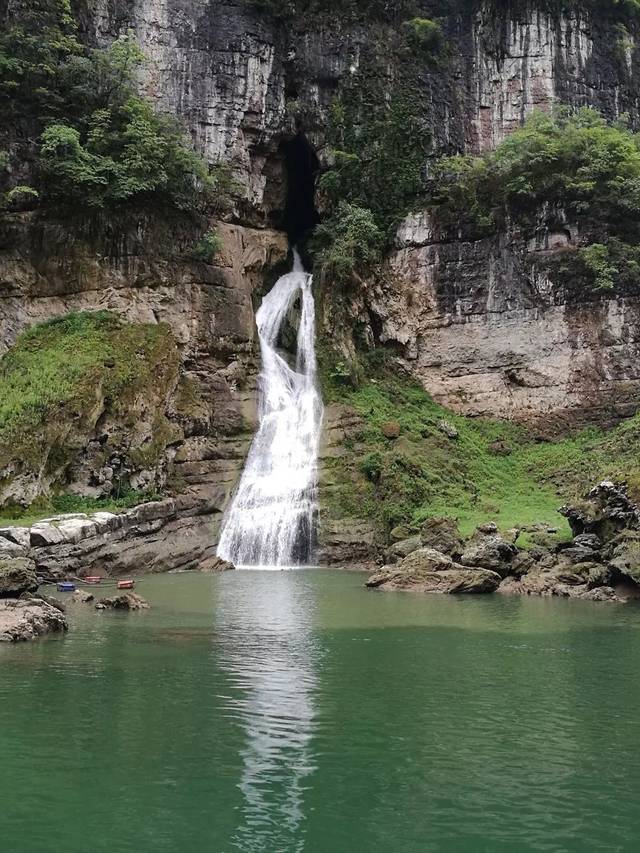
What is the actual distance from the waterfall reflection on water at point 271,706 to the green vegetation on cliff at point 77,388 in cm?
1053

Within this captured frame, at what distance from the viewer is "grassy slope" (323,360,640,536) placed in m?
28.3

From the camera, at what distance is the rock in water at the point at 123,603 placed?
56.6 feet

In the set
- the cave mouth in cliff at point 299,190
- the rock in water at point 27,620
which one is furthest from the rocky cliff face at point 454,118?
the rock in water at point 27,620

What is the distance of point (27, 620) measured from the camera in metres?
14.0

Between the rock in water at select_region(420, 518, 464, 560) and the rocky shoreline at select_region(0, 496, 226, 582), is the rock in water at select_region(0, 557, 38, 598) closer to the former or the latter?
the rocky shoreline at select_region(0, 496, 226, 582)

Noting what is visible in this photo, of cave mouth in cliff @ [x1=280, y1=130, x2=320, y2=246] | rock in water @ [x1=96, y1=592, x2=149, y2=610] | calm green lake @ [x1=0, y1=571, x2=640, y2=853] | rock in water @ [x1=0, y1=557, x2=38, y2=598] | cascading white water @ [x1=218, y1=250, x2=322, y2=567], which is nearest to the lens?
calm green lake @ [x1=0, y1=571, x2=640, y2=853]

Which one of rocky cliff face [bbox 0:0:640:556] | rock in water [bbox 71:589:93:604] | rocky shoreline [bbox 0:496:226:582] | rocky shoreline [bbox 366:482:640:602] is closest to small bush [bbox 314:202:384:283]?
rocky cliff face [bbox 0:0:640:556]

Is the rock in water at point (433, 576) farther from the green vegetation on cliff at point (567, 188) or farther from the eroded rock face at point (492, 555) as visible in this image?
the green vegetation on cliff at point (567, 188)

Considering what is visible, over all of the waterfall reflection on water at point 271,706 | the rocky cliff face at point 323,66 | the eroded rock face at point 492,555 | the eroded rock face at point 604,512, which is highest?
the rocky cliff face at point 323,66

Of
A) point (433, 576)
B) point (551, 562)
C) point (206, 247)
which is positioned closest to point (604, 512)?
→ point (551, 562)

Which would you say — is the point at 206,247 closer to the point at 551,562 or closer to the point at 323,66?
the point at 323,66

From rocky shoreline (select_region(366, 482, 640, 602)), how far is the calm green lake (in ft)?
14.3

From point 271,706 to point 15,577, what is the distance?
7.51m

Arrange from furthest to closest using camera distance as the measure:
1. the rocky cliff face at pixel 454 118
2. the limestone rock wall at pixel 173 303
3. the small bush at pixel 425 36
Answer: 1. the small bush at pixel 425 36
2. the rocky cliff face at pixel 454 118
3. the limestone rock wall at pixel 173 303
